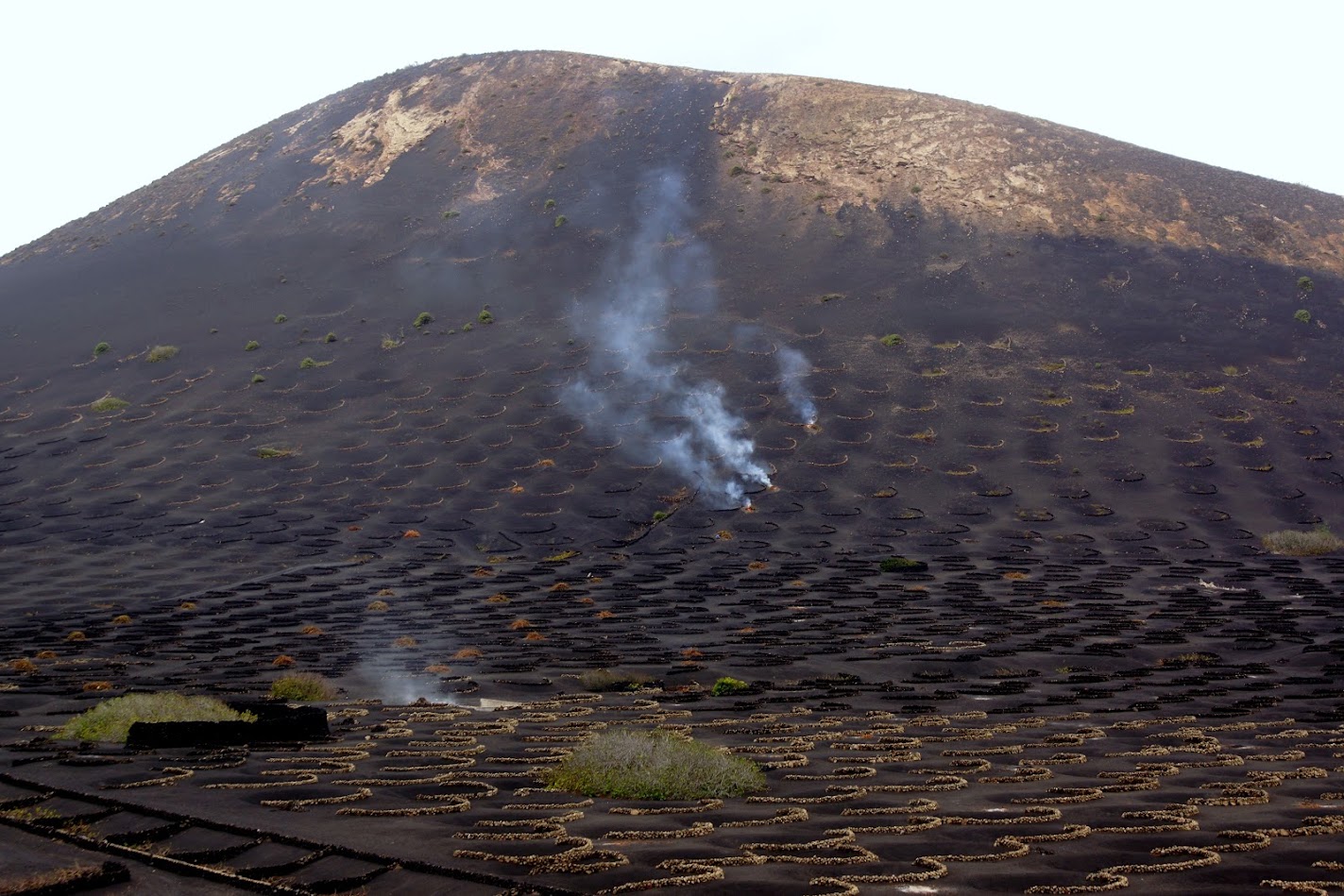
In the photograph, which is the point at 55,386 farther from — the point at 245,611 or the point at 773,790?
the point at 773,790

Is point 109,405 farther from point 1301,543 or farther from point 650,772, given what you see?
point 1301,543

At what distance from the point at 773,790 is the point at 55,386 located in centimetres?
6248

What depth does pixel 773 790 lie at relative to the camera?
13.6 metres

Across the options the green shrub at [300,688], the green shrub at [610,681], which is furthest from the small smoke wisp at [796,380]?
the green shrub at [300,688]

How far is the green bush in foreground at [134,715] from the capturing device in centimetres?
1580

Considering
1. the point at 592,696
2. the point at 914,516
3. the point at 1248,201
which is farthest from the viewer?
the point at 1248,201

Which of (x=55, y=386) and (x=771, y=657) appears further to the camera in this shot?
(x=55, y=386)

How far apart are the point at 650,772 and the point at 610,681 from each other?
10.7 m

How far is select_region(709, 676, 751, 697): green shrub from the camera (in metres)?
22.8

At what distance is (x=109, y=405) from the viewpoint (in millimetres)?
60188

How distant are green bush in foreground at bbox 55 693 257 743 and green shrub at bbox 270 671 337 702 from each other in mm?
3989

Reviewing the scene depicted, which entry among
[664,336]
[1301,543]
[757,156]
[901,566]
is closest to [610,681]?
[901,566]

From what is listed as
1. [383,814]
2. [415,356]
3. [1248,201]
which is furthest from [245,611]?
[1248,201]

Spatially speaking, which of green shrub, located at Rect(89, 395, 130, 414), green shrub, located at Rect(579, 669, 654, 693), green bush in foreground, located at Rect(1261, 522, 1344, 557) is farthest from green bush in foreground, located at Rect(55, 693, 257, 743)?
green shrub, located at Rect(89, 395, 130, 414)
